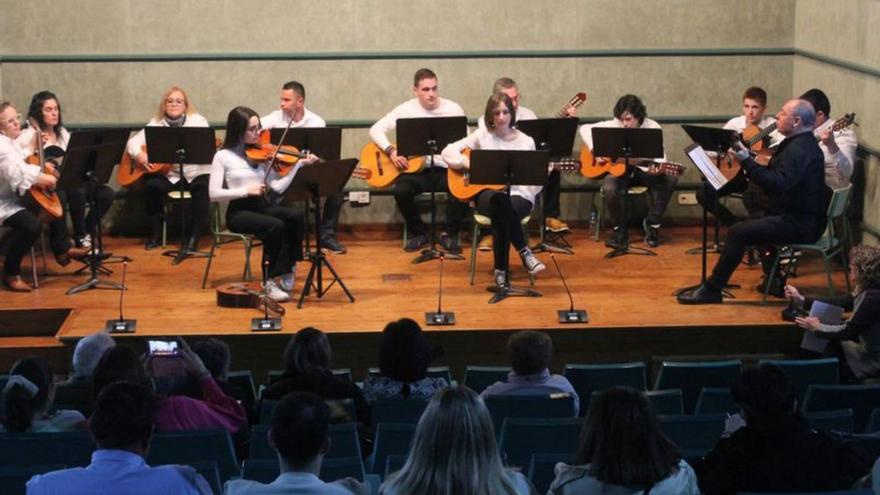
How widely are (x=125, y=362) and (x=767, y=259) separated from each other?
5124 millimetres

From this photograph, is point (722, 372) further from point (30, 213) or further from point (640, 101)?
point (30, 213)

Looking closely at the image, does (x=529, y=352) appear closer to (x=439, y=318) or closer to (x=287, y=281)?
(x=439, y=318)

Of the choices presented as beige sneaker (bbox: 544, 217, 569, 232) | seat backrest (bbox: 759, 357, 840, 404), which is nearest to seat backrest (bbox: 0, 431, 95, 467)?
seat backrest (bbox: 759, 357, 840, 404)

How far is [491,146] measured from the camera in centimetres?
1000

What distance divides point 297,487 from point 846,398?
3285 mm

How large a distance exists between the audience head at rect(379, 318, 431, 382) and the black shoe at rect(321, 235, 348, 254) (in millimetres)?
4517

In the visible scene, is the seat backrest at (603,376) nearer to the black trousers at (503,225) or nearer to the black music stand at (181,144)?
the black trousers at (503,225)

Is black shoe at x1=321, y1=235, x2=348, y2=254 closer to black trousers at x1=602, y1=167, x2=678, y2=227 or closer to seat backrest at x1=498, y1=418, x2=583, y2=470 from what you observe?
black trousers at x1=602, y1=167, x2=678, y2=227

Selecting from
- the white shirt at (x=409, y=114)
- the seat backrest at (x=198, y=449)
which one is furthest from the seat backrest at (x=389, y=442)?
the white shirt at (x=409, y=114)

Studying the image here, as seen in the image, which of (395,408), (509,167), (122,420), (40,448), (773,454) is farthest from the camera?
(509,167)

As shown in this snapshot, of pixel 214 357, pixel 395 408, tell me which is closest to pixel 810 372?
pixel 395 408

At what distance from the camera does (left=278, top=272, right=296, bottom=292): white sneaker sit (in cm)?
947

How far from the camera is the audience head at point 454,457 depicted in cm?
380

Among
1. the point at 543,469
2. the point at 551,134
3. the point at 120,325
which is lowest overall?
the point at 120,325
